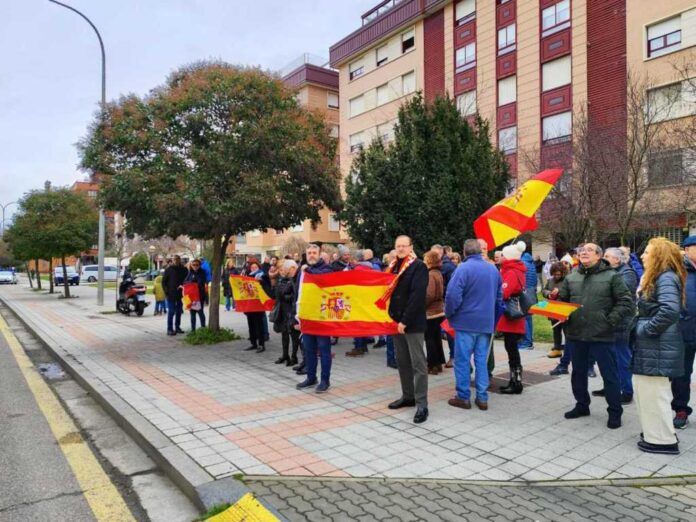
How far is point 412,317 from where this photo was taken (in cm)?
546

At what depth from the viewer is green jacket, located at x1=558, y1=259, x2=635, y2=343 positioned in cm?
507

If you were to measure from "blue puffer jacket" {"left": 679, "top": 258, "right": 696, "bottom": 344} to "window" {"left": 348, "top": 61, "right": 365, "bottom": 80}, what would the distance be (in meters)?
37.6

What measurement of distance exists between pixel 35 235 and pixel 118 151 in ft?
60.5

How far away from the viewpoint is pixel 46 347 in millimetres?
11617

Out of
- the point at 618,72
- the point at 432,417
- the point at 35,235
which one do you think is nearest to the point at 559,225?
the point at 618,72

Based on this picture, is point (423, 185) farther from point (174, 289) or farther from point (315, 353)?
point (174, 289)

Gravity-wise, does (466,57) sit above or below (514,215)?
above

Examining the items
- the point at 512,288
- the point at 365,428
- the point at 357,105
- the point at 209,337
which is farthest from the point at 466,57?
the point at 365,428

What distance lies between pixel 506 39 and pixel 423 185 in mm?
22516

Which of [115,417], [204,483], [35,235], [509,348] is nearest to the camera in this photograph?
[204,483]

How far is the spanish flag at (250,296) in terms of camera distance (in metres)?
9.58

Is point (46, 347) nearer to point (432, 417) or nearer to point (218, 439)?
point (218, 439)

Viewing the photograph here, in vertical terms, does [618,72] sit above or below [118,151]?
above

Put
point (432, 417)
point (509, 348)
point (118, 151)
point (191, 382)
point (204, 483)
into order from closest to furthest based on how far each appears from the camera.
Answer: point (204, 483) < point (432, 417) < point (509, 348) < point (191, 382) < point (118, 151)
